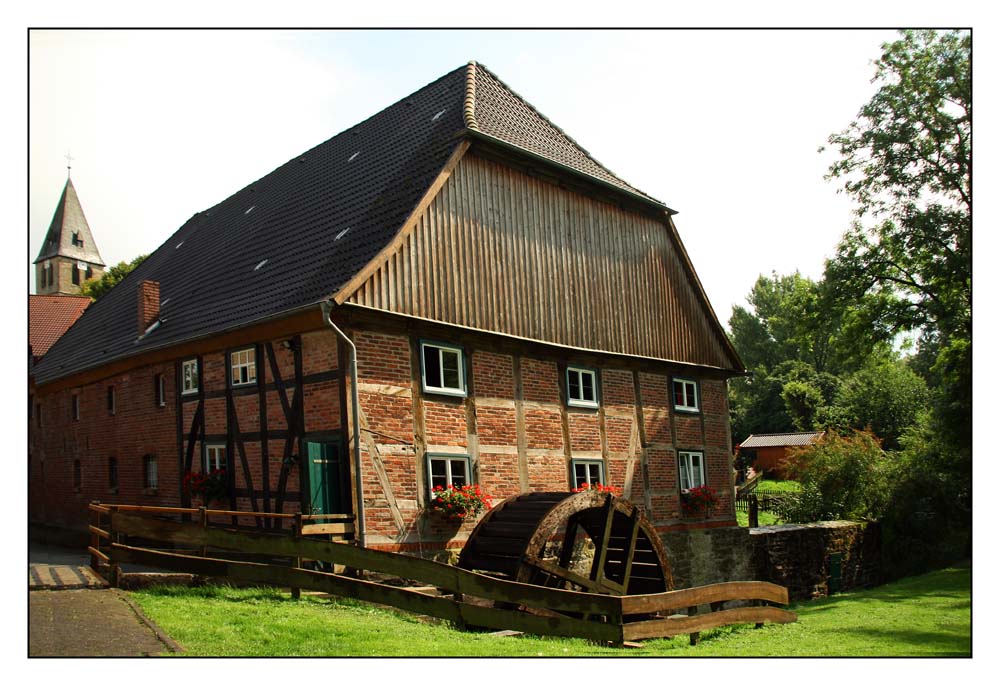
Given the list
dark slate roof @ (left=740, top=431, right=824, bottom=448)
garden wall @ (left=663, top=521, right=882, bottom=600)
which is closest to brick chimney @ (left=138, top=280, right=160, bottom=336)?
garden wall @ (left=663, top=521, right=882, bottom=600)

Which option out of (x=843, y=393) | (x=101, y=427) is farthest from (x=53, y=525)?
(x=843, y=393)

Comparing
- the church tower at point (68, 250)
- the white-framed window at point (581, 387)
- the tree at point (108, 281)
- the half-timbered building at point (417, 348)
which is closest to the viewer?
the church tower at point (68, 250)

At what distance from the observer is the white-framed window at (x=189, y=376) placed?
14773 millimetres

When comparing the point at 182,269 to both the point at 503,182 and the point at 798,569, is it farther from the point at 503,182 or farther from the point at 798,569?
the point at 798,569

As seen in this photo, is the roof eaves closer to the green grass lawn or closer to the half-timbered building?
the half-timbered building

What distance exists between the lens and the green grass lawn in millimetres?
8031

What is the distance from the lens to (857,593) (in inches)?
781

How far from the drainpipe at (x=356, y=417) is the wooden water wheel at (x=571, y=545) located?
1.59 meters

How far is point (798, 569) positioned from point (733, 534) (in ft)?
8.17

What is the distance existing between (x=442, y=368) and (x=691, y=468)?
293 inches

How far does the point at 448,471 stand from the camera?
13.0 metres

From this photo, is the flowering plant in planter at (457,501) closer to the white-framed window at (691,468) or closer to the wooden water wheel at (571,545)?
the wooden water wheel at (571,545)

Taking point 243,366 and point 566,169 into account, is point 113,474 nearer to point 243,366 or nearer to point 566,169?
point 243,366

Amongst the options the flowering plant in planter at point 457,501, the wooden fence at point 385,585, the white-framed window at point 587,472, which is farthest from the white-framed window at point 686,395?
the wooden fence at point 385,585
